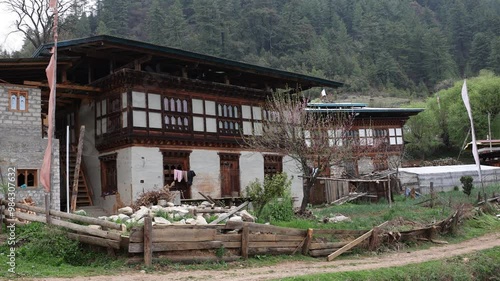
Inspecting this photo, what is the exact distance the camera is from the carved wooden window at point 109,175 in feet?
76.3

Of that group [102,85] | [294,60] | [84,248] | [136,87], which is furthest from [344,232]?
[294,60]

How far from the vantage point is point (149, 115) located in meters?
23.3

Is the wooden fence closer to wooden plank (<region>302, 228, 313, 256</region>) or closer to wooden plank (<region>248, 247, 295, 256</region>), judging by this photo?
wooden plank (<region>248, 247, 295, 256</region>)

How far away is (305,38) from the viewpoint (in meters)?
83.7

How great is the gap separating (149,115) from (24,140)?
614 cm

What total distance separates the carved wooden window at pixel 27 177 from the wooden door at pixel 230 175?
388 inches

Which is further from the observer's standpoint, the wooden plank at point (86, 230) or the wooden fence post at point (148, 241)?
the wooden plank at point (86, 230)

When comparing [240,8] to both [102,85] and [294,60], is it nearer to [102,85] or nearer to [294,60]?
[294,60]

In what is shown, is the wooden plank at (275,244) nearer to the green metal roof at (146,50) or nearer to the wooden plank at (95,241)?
the wooden plank at (95,241)

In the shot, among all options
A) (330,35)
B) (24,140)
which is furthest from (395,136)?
(330,35)

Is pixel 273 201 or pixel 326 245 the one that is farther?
pixel 273 201

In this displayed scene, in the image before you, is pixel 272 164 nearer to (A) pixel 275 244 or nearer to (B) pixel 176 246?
(A) pixel 275 244

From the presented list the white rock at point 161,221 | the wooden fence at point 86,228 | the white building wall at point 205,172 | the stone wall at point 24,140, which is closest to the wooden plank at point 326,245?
the white rock at point 161,221

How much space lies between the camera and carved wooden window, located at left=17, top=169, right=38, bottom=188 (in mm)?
18094
